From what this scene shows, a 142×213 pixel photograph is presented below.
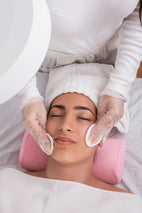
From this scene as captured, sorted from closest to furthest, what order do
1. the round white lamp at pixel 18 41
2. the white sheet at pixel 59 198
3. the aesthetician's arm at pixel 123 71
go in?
the round white lamp at pixel 18 41 → the white sheet at pixel 59 198 → the aesthetician's arm at pixel 123 71

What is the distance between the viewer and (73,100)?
1165mm

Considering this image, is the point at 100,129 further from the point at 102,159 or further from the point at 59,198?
the point at 59,198

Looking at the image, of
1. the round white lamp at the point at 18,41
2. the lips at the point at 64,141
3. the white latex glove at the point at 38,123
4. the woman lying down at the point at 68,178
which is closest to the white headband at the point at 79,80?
the woman lying down at the point at 68,178

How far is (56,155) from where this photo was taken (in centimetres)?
106

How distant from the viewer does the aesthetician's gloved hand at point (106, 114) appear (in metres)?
1.11

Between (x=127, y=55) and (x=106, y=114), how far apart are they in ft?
0.88

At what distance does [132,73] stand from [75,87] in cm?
25

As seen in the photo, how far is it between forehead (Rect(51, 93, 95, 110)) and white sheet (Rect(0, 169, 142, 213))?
32 cm

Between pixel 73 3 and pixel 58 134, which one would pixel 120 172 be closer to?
pixel 58 134

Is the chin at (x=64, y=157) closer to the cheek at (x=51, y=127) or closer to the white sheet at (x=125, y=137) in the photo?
the cheek at (x=51, y=127)

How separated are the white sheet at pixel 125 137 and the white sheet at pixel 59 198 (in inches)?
7.1

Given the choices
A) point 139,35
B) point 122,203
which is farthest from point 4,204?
point 139,35

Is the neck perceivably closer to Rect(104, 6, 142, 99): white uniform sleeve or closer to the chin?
the chin

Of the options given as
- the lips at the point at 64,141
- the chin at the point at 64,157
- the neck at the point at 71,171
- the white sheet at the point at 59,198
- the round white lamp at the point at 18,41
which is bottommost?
the white sheet at the point at 59,198
